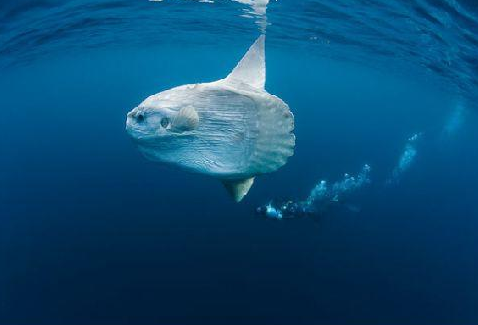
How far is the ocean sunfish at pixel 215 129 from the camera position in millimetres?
1771

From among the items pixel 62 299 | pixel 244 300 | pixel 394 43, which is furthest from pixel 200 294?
pixel 394 43

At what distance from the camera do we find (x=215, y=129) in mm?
1880

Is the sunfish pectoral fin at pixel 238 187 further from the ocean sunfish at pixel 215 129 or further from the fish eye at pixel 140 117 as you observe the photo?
the fish eye at pixel 140 117

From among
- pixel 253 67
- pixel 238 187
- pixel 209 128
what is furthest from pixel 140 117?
pixel 253 67

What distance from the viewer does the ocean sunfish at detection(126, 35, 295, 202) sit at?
1771 mm

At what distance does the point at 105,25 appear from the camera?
1883 cm

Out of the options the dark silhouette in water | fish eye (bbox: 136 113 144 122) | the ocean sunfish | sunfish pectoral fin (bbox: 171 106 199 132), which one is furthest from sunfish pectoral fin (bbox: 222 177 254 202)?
the dark silhouette in water

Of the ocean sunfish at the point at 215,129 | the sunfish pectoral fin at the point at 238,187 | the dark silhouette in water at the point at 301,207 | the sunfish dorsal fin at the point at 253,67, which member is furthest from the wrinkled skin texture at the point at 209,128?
the dark silhouette in water at the point at 301,207

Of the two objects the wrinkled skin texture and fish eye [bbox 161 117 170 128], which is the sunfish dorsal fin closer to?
the wrinkled skin texture

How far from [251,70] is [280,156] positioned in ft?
3.10

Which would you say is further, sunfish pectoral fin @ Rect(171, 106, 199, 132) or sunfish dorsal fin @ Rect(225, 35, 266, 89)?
sunfish dorsal fin @ Rect(225, 35, 266, 89)

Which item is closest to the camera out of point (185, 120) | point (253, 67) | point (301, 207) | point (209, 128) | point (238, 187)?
point (185, 120)

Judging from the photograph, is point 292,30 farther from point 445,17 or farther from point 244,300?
point 244,300

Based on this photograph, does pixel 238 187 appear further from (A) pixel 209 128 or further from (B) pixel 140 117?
(B) pixel 140 117
